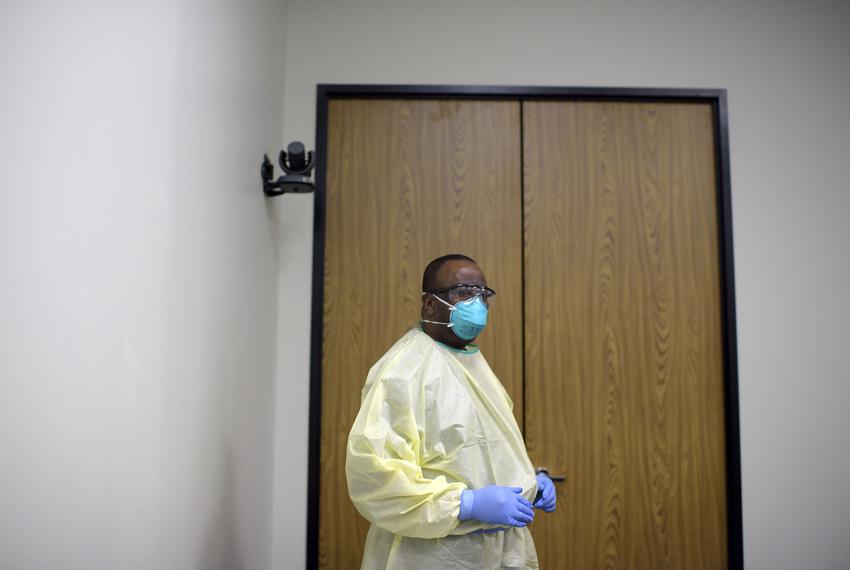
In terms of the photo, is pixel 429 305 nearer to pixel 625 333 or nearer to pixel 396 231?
pixel 396 231

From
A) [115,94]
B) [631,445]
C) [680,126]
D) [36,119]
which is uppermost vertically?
[680,126]

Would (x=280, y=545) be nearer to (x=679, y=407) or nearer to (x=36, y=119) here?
(x=679, y=407)

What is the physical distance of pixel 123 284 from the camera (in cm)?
99

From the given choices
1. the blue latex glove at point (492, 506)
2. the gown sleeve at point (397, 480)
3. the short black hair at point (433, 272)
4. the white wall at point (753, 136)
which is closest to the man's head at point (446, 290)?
the short black hair at point (433, 272)

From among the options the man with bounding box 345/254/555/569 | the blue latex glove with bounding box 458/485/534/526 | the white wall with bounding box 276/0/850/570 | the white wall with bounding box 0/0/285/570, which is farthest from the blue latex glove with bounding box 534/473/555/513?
the white wall with bounding box 276/0/850/570

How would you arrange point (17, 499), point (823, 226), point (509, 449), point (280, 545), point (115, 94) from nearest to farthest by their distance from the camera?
point (17, 499) < point (115, 94) < point (509, 449) < point (280, 545) < point (823, 226)

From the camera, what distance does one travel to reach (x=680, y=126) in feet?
7.47

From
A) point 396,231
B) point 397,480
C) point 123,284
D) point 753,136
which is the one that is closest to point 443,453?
point 397,480

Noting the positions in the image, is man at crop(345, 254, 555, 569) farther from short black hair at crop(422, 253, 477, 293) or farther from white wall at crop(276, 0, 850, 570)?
white wall at crop(276, 0, 850, 570)

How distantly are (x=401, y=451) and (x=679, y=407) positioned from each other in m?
1.35

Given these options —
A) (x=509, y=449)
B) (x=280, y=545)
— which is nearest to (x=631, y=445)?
(x=509, y=449)

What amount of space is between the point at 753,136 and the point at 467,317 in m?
1.59

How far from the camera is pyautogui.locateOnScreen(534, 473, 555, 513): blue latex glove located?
1502 mm

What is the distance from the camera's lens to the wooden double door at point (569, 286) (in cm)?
213
